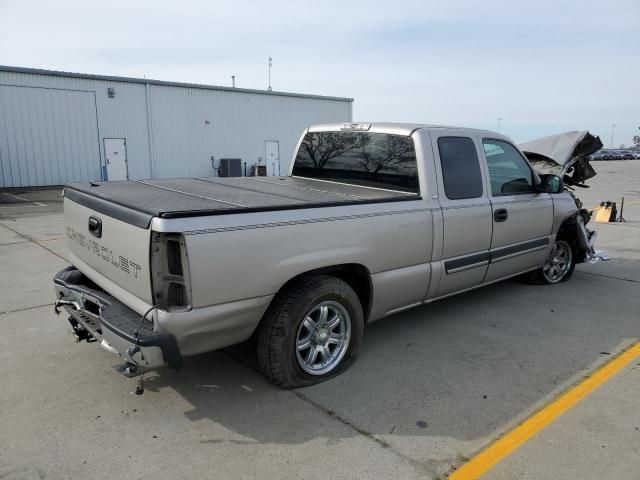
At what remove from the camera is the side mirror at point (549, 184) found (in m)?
5.44

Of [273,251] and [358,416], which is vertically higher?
[273,251]

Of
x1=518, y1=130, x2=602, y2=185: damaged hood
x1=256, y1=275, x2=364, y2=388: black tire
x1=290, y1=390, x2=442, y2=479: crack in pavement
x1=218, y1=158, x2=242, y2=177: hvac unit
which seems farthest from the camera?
x1=218, y1=158, x2=242, y2=177: hvac unit

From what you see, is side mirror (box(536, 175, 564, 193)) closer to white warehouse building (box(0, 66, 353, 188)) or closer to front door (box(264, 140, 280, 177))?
white warehouse building (box(0, 66, 353, 188))

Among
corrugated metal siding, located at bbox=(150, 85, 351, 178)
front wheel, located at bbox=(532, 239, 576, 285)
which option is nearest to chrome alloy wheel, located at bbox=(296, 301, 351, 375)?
front wheel, located at bbox=(532, 239, 576, 285)

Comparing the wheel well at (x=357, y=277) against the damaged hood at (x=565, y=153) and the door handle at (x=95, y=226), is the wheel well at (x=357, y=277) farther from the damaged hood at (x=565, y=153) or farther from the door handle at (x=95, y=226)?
the damaged hood at (x=565, y=153)

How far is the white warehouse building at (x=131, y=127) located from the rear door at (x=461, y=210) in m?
19.9

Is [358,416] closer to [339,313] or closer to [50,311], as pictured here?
[339,313]

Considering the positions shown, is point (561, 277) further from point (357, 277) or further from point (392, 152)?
point (357, 277)

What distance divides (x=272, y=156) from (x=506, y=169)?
23624 mm

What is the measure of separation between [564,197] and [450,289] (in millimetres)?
2359

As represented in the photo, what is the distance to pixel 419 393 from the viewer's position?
3570 mm

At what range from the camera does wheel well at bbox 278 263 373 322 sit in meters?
3.73

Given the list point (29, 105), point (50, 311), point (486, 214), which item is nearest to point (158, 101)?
point (29, 105)

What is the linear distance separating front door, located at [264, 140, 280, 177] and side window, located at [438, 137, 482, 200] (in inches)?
924
